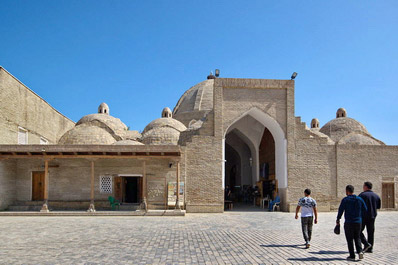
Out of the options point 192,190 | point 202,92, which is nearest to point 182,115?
point 202,92

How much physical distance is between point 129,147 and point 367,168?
1213 centimetres

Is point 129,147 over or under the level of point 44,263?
over

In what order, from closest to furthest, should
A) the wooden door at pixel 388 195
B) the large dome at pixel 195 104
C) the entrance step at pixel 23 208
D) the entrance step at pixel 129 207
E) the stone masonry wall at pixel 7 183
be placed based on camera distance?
the stone masonry wall at pixel 7 183 → the entrance step at pixel 23 208 → the entrance step at pixel 129 207 → the wooden door at pixel 388 195 → the large dome at pixel 195 104

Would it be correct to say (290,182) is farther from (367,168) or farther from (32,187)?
(32,187)

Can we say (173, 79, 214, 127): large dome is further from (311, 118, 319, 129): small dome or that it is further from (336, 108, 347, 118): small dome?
(336, 108, 347, 118): small dome

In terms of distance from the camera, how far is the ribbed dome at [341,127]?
32.5 meters

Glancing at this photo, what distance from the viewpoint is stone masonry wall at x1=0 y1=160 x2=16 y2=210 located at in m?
17.3

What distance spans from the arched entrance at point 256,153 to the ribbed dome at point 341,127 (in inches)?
396

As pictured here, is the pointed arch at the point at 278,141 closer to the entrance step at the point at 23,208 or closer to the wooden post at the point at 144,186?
the wooden post at the point at 144,186

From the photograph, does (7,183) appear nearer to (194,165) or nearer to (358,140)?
(194,165)

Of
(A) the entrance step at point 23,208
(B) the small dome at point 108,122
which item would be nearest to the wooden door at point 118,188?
(A) the entrance step at point 23,208

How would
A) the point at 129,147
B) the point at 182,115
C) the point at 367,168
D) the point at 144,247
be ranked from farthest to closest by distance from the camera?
the point at 182,115
the point at 367,168
the point at 129,147
the point at 144,247

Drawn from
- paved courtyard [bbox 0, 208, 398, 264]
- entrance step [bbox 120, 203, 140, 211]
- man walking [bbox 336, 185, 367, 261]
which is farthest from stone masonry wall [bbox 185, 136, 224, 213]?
man walking [bbox 336, 185, 367, 261]

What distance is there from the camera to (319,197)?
18734 millimetres
